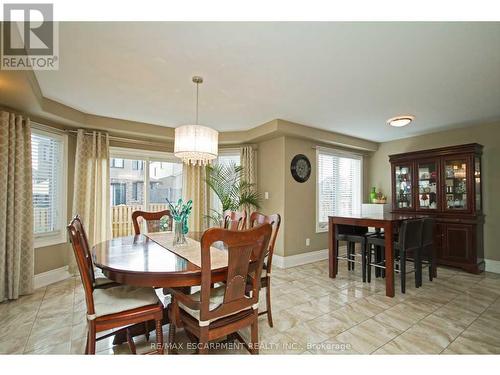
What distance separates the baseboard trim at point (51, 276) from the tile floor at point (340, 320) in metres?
0.12

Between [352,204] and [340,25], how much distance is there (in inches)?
169

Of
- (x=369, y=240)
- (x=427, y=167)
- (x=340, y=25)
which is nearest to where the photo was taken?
(x=340, y=25)

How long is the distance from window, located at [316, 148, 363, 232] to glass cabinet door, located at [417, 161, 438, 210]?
1.22m

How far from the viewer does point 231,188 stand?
14.5ft

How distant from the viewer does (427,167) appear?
4281 millimetres

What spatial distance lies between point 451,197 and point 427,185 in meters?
0.40

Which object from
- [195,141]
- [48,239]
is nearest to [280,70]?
[195,141]

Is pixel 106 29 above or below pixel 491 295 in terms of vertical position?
above

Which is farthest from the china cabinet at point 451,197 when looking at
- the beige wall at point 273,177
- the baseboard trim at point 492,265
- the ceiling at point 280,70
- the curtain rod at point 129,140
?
the curtain rod at point 129,140

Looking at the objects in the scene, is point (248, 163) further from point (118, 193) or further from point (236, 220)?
point (118, 193)

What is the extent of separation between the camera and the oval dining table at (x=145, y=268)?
152 centimetres
